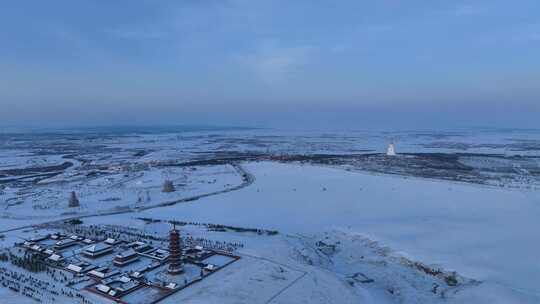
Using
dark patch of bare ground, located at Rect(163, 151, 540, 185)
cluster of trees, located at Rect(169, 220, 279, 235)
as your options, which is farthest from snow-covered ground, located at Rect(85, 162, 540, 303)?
dark patch of bare ground, located at Rect(163, 151, 540, 185)

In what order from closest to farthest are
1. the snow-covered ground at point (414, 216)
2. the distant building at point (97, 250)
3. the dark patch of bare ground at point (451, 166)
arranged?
the snow-covered ground at point (414, 216), the distant building at point (97, 250), the dark patch of bare ground at point (451, 166)

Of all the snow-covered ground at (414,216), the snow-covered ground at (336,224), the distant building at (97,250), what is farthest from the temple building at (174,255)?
the snow-covered ground at (414,216)

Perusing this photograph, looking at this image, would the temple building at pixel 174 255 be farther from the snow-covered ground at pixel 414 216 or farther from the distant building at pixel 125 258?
the snow-covered ground at pixel 414 216

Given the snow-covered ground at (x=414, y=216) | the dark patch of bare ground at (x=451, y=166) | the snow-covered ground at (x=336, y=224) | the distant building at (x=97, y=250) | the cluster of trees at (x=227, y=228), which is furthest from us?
the dark patch of bare ground at (x=451, y=166)

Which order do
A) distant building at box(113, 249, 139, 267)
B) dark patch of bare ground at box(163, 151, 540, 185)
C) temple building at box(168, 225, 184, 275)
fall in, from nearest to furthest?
1. temple building at box(168, 225, 184, 275)
2. distant building at box(113, 249, 139, 267)
3. dark patch of bare ground at box(163, 151, 540, 185)

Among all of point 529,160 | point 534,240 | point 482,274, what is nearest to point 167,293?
point 482,274

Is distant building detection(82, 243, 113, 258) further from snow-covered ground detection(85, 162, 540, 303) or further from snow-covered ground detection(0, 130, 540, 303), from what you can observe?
snow-covered ground detection(85, 162, 540, 303)

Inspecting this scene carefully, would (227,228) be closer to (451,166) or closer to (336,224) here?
(336,224)

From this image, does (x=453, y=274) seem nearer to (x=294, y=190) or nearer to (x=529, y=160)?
(x=294, y=190)

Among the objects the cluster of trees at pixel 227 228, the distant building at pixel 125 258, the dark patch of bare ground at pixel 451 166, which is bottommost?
the cluster of trees at pixel 227 228

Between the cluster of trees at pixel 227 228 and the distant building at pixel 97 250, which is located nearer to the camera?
the distant building at pixel 97 250

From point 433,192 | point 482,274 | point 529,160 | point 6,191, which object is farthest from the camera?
point 529,160
